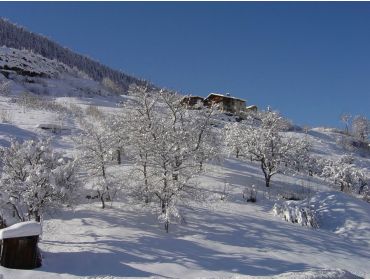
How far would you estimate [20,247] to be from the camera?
1539 centimetres

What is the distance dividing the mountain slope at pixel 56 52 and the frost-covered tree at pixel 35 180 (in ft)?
444

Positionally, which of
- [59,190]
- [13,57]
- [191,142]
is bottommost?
[59,190]

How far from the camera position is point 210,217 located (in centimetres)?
2758

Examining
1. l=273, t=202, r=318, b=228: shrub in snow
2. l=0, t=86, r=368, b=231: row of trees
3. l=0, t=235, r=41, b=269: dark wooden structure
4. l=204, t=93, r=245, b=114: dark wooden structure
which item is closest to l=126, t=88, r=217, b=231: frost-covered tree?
l=0, t=86, r=368, b=231: row of trees

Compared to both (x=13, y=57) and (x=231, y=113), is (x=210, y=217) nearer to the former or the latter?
(x=231, y=113)

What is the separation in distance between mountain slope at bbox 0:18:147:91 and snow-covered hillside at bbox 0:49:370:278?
410 feet

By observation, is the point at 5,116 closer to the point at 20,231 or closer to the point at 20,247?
the point at 20,231

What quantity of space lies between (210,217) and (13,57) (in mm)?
96103

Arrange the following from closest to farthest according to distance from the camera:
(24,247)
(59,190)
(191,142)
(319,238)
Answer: (24,247), (59,190), (319,238), (191,142)

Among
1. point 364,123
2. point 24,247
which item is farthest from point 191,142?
point 364,123

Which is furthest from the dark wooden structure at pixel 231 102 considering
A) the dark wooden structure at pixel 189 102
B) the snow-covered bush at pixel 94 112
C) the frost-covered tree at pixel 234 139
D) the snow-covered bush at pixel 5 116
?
the snow-covered bush at pixel 5 116

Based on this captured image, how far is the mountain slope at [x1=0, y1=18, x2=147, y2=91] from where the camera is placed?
158750 mm

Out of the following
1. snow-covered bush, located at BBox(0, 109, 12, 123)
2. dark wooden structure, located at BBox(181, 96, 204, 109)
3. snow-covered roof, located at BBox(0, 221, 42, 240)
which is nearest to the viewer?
snow-covered roof, located at BBox(0, 221, 42, 240)

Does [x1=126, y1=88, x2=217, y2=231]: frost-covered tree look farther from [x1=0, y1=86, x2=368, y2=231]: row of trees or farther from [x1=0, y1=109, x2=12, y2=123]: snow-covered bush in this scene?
[x1=0, y1=109, x2=12, y2=123]: snow-covered bush
